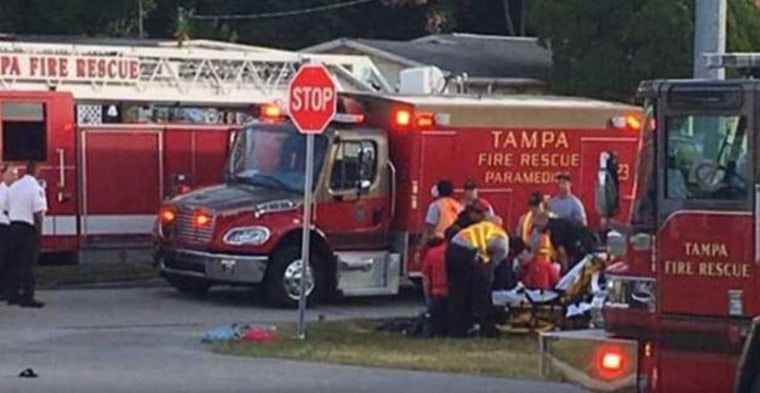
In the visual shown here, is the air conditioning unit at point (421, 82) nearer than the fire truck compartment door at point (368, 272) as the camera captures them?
No

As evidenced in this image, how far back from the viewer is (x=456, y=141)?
24.2 meters

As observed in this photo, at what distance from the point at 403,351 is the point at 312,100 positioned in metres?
2.77

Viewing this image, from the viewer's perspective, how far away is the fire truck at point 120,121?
86.0 ft

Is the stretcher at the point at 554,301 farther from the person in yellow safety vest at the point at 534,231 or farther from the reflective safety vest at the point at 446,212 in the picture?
the reflective safety vest at the point at 446,212

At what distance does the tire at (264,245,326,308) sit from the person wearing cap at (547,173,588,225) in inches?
117

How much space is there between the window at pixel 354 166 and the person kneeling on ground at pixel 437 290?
3.58 meters

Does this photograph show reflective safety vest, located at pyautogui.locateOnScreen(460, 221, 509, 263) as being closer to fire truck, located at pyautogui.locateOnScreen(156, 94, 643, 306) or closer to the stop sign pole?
the stop sign pole

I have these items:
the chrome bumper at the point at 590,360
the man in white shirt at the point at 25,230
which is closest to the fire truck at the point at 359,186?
the man in white shirt at the point at 25,230

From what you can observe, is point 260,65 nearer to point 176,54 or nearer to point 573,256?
point 176,54

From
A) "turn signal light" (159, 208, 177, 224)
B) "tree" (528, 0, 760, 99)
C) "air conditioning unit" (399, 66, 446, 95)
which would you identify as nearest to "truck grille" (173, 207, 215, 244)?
"turn signal light" (159, 208, 177, 224)

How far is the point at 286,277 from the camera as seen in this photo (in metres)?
23.2

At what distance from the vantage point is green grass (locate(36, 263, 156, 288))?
26.4 meters

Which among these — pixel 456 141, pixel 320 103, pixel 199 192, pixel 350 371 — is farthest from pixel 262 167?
pixel 350 371

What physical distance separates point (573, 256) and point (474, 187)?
190 centimetres
